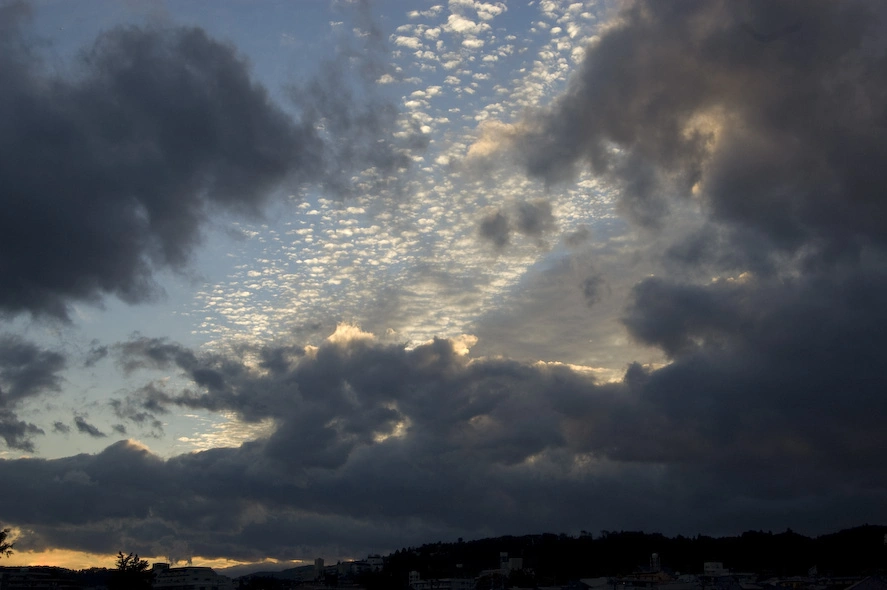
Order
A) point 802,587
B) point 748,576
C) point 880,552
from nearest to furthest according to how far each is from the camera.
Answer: point 802,587 → point 748,576 → point 880,552

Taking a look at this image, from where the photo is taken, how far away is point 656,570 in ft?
656

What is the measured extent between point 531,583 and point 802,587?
69.8 meters

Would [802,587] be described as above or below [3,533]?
below

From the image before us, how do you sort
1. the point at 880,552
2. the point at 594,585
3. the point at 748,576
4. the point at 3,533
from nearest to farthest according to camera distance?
the point at 3,533 → the point at 594,585 → the point at 748,576 → the point at 880,552

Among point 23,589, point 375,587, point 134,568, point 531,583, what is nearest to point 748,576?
point 531,583

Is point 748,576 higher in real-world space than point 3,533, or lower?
lower

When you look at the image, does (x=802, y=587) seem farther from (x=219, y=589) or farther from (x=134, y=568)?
(x=219, y=589)

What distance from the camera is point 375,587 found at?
641 feet

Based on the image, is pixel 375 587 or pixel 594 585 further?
pixel 375 587

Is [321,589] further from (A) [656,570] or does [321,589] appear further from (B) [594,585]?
(A) [656,570]

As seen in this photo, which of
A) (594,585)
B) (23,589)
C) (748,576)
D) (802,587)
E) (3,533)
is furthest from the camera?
(23,589)

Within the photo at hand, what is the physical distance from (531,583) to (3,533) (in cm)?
11868

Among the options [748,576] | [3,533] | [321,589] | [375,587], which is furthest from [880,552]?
[3,533]

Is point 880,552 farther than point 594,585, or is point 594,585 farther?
point 880,552
